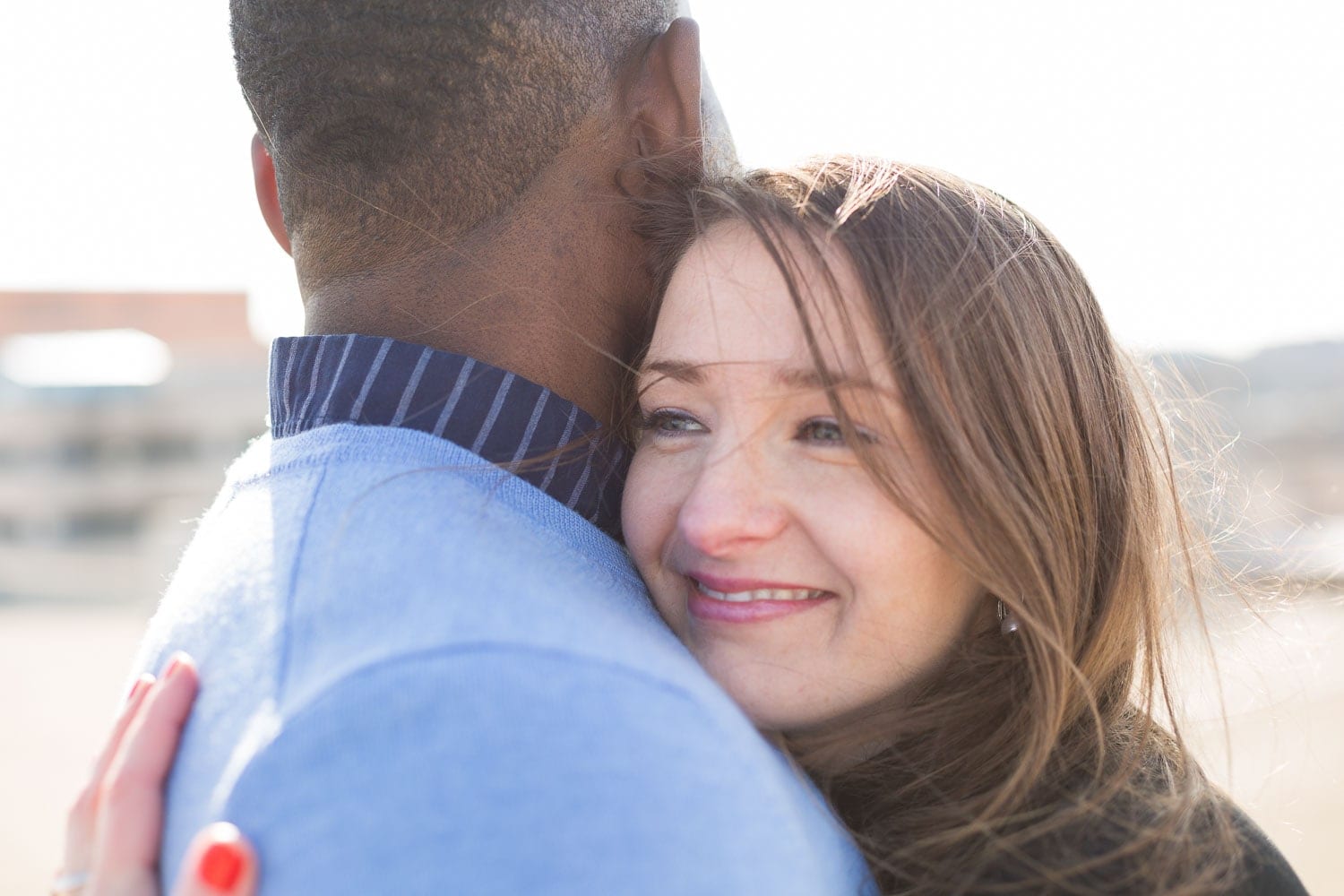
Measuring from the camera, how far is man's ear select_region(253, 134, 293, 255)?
1979 mm

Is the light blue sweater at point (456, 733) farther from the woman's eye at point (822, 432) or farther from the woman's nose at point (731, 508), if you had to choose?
the woman's eye at point (822, 432)

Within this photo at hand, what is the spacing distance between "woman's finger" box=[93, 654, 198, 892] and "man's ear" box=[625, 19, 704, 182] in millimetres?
1044

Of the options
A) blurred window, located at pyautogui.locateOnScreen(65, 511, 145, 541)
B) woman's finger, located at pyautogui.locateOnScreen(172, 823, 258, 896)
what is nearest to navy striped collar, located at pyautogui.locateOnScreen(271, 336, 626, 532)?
woman's finger, located at pyautogui.locateOnScreen(172, 823, 258, 896)

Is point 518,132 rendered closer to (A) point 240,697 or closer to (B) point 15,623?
(A) point 240,697

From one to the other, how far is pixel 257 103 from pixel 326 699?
1.09 metres

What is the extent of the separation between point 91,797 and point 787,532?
→ 36.9 inches

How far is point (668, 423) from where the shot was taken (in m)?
1.81

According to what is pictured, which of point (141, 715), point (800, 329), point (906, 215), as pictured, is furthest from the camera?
point (906, 215)

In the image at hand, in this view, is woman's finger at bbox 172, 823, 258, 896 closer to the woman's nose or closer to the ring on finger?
the ring on finger

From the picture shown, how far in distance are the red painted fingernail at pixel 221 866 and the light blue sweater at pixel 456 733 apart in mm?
23

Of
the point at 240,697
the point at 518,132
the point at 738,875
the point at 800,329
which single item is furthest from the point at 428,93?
the point at 738,875

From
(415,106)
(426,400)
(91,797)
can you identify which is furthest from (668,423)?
(91,797)

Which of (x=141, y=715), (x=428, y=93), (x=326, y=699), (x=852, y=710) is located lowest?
(x=852, y=710)

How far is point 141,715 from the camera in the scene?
126cm
